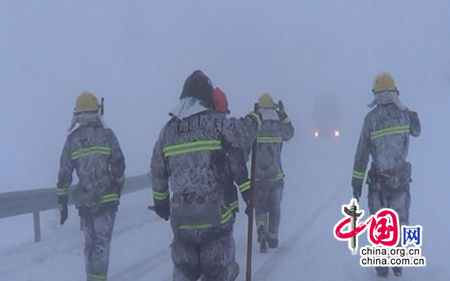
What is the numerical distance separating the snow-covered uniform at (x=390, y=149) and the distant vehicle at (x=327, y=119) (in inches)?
1644

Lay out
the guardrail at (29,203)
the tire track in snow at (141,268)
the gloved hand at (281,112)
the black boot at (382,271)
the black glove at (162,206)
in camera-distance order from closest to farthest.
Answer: the black glove at (162,206), the black boot at (382,271), the tire track in snow at (141,268), the gloved hand at (281,112), the guardrail at (29,203)

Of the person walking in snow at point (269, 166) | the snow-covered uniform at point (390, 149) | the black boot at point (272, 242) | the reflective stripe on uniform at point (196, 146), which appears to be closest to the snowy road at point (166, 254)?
the black boot at point (272, 242)

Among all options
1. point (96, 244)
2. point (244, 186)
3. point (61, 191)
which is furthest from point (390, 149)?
point (61, 191)

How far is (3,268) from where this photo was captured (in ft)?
25.7

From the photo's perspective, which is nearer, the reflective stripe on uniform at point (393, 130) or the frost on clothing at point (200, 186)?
the frost on clothing at point (200, 186)

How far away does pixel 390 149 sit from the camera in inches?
254

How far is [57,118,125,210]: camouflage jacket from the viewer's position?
6.32 meters

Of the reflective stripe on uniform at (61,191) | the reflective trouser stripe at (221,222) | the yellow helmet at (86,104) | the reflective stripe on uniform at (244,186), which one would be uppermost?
the yellow helmet at (86,104)

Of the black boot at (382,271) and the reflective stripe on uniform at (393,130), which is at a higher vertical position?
the reflective stripe on uniform at (393,130)

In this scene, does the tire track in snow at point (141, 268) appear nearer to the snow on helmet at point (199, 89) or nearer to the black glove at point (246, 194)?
the black glove at point (246, 194)

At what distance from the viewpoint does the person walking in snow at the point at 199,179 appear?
4520 mm

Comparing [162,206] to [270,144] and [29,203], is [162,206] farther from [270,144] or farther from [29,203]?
[29,203]

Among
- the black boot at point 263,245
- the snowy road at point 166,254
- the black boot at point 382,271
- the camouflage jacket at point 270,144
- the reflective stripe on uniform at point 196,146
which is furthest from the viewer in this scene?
the camouflage jacket at point 270,144

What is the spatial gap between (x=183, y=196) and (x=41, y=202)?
5841 mm
